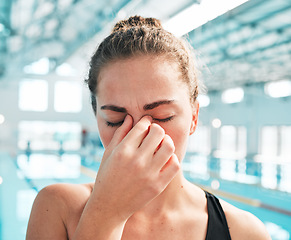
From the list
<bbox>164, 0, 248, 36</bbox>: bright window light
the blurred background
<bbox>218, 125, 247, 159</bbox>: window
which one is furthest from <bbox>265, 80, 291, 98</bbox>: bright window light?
<bbox>164, 0, 248, 36</bbox>: bright window light

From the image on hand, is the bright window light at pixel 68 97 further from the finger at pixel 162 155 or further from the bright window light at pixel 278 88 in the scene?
the finger at pixel 162 155

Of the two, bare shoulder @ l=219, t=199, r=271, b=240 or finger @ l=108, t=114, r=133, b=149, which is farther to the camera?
bare shoulder @ l=219, t=199, r=271, b=240

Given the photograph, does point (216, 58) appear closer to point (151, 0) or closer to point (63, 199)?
point (151, 0)

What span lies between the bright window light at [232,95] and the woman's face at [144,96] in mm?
18621

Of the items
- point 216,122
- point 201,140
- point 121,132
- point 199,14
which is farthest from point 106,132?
point 201,140

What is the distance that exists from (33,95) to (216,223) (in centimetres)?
1998

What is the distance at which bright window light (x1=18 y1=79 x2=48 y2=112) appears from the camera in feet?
62.6

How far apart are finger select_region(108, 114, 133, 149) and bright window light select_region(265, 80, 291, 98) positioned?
1638 centimetres

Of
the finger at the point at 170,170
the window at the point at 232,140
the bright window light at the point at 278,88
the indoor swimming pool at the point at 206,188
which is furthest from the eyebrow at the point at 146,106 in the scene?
the window at the point at 232,140

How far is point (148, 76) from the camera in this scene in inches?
37.1

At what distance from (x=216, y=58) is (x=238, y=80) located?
4.89 m

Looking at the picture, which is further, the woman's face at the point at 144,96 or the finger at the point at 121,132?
the woman's face at the point at 144,96

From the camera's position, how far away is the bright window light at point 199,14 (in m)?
4.35

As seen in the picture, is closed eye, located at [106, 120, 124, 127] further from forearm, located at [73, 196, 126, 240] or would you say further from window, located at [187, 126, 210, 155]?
window, located at [187, 126, 210, 155]
